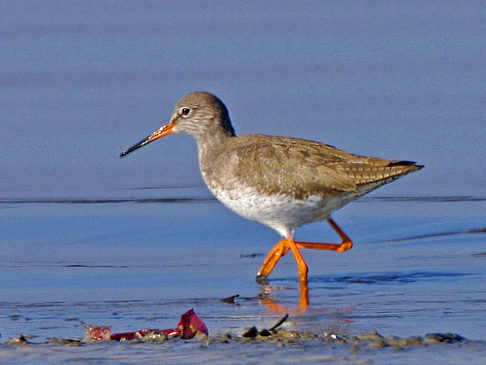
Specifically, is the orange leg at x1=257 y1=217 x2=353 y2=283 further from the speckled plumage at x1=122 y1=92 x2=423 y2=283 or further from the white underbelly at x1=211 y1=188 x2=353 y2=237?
the white underbelly at x1=211 y1=188 x2=353 y2=237

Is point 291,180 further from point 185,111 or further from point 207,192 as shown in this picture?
point 207,192

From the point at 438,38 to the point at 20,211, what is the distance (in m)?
6.82

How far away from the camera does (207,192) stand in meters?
11.3

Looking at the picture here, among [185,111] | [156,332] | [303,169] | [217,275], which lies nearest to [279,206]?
[303,169]

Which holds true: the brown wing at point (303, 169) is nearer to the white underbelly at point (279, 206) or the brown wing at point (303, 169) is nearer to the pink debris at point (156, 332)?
the white underbelly at point (279, 206)

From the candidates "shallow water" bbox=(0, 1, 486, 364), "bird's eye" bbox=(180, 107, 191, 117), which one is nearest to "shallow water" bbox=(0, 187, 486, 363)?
"shallow water" bbox=(0, 1, 486, 364)

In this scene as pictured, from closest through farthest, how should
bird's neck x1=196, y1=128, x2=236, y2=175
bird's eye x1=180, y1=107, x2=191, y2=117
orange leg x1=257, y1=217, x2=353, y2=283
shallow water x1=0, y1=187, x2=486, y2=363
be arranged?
1. shallow water x1=0, y1=187, x2=486, y2=363
2. orange leg x1=257, y1=217, x2=353, y2=283
3. bird's neck x1=196, y1=128, x2=236, y2=175
4. bird's eye x1=180, y1=107, x2=191, y2=117

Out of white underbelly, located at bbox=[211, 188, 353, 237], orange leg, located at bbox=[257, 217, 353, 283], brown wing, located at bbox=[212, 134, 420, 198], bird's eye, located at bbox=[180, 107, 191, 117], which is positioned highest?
bird's eye, located at bbox=[180, 107, 191, 117]

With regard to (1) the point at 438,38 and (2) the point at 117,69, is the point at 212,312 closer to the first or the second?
(2) the point at 117,69

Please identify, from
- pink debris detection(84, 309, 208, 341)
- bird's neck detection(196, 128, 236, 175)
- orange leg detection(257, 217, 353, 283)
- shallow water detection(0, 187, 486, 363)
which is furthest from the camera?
bird's neck detection(196, 128, 236, 175)

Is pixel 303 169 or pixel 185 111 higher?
pixel 185 111

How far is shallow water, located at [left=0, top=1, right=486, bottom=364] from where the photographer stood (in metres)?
7.16

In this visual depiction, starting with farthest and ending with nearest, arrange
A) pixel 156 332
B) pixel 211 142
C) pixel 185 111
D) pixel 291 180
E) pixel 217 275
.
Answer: pixel 185 111 → pixel 211 142 → pixel 291 180 → pixel 217 275 → pixel 156 332

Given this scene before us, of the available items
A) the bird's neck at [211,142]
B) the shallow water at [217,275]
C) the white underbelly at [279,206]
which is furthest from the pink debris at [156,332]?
the bird's neck at [211,142]
